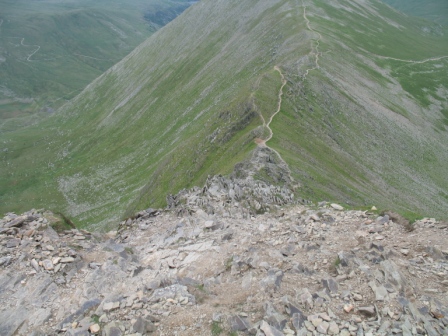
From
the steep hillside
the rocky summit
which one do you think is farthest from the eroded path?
the rocky summit

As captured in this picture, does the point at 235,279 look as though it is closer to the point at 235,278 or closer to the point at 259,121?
the point at 235,278

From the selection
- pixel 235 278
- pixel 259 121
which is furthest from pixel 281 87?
pixel 235 278

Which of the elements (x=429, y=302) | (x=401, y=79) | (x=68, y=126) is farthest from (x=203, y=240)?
(x=68, y=126)

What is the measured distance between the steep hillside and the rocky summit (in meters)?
14.2

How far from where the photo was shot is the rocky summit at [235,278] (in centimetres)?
1516

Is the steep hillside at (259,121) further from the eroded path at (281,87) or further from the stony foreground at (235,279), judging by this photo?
the stony foreground at (235,279)

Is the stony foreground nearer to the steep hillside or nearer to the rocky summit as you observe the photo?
the rocky summit

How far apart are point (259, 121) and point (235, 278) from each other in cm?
3982

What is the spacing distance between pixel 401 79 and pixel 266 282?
14221cm

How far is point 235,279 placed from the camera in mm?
Answer: 19547

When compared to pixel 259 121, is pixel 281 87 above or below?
above

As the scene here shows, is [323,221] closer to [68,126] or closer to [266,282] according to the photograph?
[266,282]

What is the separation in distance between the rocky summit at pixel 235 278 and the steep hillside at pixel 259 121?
558 inches

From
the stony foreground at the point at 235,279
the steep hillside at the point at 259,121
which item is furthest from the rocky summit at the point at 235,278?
the steep hillside at the point at 259,121
